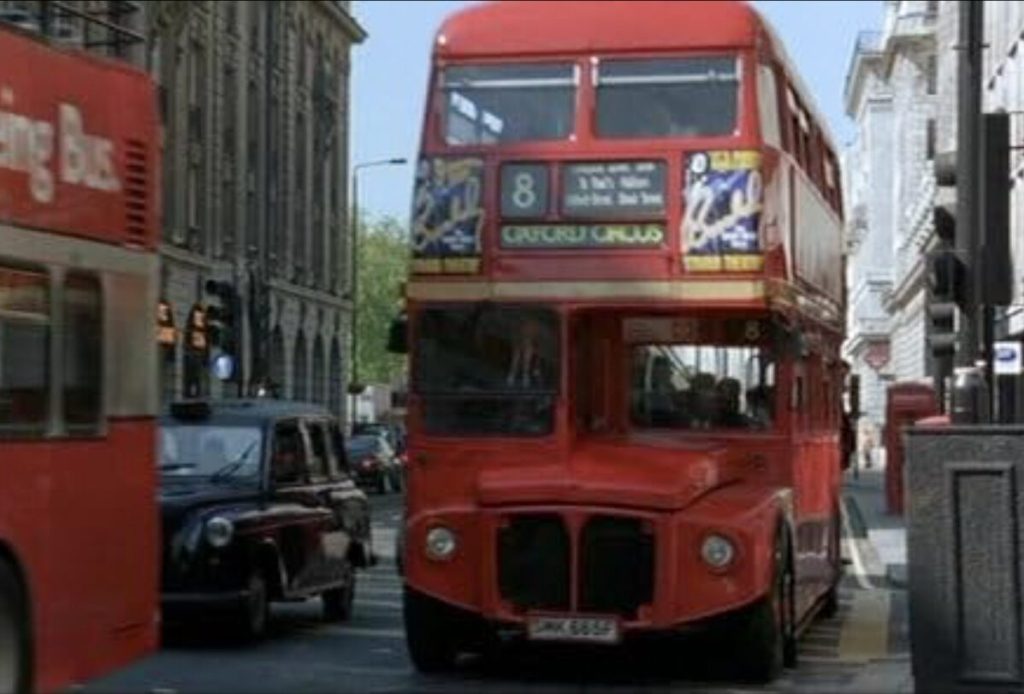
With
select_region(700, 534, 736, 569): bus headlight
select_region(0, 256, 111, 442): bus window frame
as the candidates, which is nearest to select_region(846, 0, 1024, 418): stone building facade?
select_region(700, 534, 736, 569): bus headlight

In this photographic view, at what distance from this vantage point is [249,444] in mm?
16219

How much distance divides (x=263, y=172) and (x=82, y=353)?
63.6m

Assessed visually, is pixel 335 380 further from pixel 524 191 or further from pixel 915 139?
pixel 524 191

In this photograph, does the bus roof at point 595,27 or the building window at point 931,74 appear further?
the building window at point 931,74

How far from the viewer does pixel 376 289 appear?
119188mm

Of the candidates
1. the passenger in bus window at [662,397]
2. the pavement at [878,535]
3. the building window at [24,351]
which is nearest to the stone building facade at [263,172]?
the pavement at [878,535]

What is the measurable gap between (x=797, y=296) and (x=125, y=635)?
19.5ft

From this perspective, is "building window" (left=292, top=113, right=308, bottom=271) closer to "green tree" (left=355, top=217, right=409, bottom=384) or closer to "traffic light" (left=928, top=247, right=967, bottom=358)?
"green tree" (left=355, top=217, right=409, bottom=384)

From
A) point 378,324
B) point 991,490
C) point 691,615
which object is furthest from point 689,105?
point 378,324

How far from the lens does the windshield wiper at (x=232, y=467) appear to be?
52.0ft

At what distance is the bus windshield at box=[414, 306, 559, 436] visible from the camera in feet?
44.1

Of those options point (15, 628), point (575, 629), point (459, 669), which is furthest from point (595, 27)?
point (15, 628)

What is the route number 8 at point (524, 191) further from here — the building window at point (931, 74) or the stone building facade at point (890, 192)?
the building window at point (931, 74)

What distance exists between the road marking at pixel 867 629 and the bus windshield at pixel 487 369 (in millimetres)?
3546
